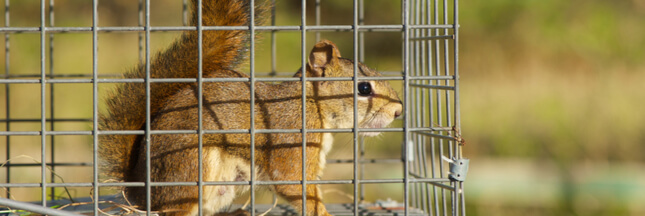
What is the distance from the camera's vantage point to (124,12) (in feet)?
15.5

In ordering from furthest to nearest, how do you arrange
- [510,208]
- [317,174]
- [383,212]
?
[510,208], [383,212], [317,174]

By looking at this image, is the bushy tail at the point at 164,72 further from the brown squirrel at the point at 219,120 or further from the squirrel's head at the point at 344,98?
the squirrel's head at the point at 344,98

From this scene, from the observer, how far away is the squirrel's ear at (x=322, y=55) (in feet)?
4.58

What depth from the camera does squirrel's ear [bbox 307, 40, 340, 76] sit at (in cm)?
140

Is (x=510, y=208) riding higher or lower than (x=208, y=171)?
lower

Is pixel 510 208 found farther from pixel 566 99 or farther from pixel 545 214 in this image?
pixel 566 99

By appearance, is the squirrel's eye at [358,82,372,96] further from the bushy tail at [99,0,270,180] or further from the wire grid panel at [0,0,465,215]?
the bushy tail at [99,0,270,180]

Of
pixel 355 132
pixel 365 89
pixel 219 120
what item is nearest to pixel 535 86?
pixel 365 89

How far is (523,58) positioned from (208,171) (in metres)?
4.15

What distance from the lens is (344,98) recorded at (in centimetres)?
140

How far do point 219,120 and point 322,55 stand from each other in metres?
0.26

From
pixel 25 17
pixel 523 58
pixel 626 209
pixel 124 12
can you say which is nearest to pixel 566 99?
pixel 523 58

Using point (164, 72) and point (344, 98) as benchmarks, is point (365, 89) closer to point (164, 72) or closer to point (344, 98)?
point (344, 98)

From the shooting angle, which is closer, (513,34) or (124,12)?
(124,12)
